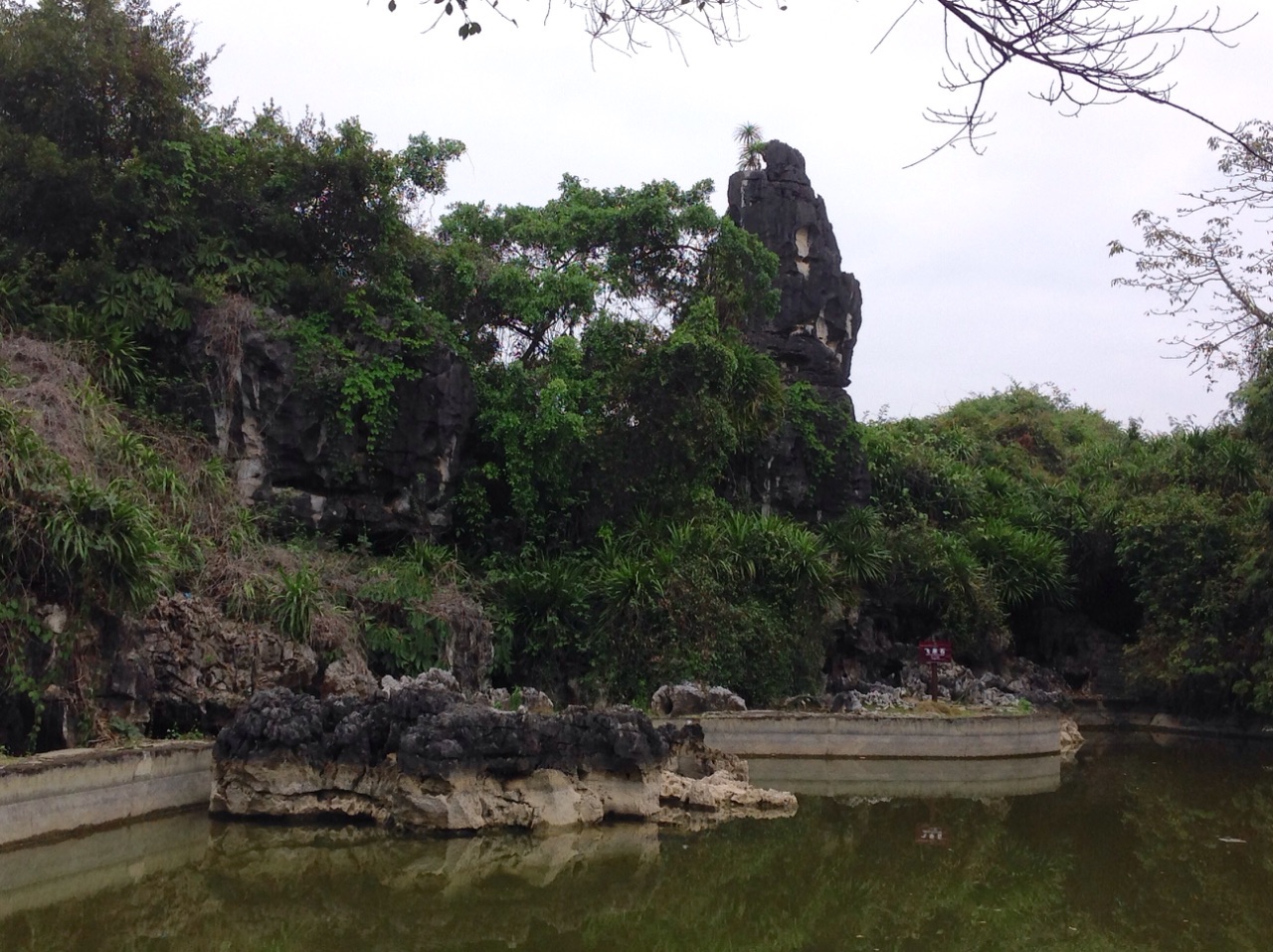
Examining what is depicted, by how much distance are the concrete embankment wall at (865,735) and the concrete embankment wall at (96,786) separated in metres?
5.73

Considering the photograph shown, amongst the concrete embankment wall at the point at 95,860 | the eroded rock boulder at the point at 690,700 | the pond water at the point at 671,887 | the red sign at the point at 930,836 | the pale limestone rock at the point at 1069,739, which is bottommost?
the pale limestone rock at the point at 1069,739

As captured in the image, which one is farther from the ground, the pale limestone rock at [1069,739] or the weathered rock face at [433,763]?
the weathered rock face at [433,763]

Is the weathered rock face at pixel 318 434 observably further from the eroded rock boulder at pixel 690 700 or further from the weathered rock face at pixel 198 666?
the eroded rock boulder at pixel 690 700

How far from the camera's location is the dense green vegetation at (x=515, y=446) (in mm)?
13273

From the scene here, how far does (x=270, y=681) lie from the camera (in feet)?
39.6

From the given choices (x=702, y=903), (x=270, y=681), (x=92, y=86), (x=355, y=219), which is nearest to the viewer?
(x=702, y=903)

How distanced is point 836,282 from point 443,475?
337 inches

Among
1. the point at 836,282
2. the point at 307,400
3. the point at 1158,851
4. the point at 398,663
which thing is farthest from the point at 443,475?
the point at 1158,851

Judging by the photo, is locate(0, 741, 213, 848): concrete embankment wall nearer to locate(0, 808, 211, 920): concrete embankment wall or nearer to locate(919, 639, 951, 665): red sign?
locate(0, 808, 211, 920): concrete embankment wall

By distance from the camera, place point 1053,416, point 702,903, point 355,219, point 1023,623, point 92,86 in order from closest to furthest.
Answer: point 702,903 → point 92,86 → point 355,219 → point 1023,623 → point 1053,416

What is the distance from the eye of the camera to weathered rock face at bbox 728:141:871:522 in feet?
65.3

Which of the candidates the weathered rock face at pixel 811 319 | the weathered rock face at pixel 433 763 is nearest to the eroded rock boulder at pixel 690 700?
the weathered rock face at pixel 433 763

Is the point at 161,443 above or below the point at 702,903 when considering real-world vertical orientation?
above

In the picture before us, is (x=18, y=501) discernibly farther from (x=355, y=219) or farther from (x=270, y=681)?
(x=355, y=219)
